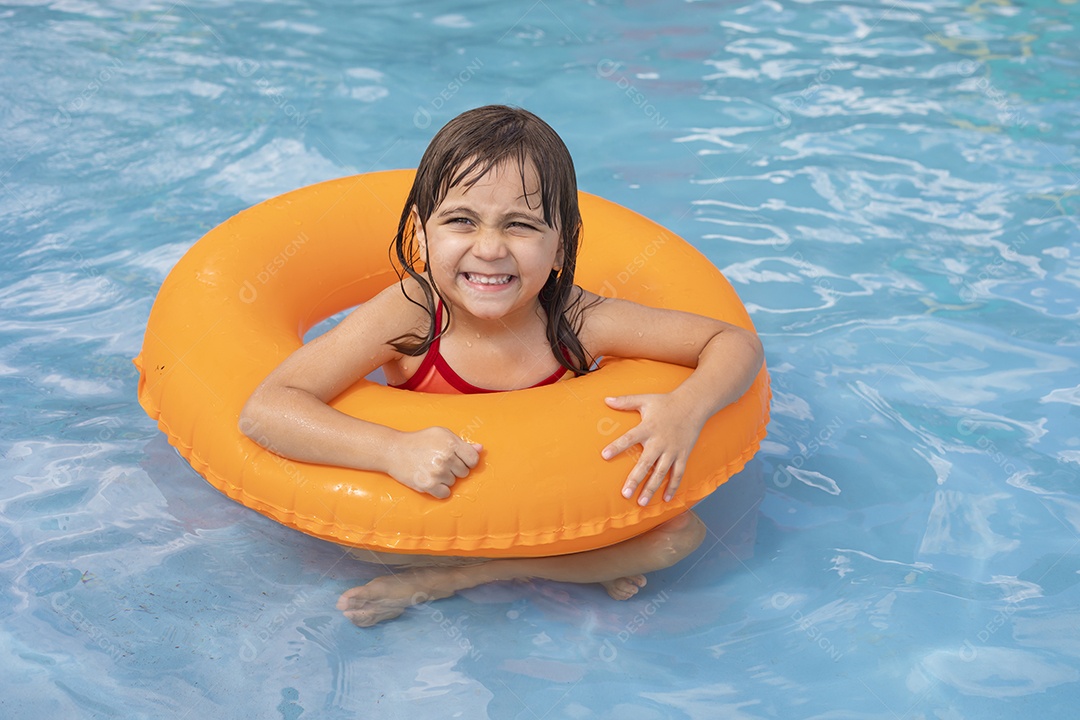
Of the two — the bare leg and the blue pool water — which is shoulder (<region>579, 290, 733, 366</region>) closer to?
the bare leg

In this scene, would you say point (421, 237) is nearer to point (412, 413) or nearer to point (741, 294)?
point (412, 413)

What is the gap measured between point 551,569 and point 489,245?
0.89 metres

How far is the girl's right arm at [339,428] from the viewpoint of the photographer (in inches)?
94.2

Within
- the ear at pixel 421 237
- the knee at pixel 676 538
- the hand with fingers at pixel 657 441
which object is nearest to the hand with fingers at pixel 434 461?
the hand with fingers at pixel 657 441

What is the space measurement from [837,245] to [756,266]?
409 millimetres

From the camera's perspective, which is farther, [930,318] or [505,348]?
[930,318]

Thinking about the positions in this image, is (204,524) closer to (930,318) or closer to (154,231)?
(154,231)

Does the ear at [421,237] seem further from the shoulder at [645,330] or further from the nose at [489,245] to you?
the shoulder at [645,330]

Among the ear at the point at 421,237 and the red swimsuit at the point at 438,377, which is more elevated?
the ear at the point at 421,237

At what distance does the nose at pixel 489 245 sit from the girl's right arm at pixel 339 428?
1.19ft

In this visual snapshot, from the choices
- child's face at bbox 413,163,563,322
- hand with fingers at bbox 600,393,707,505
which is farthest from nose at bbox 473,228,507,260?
hand with fingers at bbox 600,393,707,505

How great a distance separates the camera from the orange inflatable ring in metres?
2.44

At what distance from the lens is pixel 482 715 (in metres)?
2.58

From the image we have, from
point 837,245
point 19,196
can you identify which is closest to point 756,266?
point 837,245
